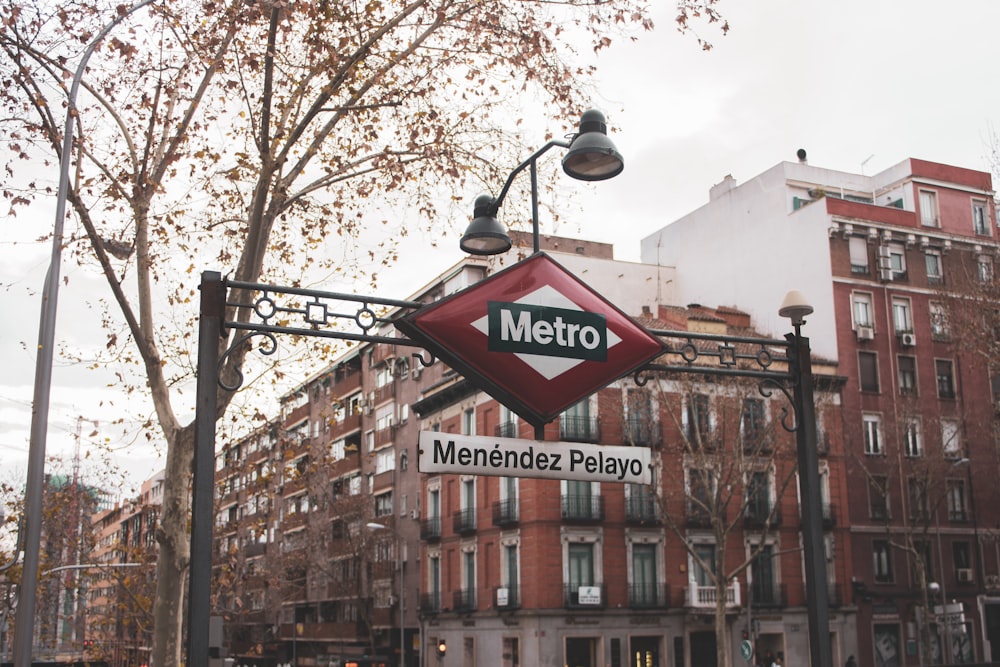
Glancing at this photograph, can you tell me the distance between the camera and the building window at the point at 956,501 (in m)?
46.0

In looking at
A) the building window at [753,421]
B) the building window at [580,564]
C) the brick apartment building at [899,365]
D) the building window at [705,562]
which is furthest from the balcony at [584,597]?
the brick apartment building at [899,365]

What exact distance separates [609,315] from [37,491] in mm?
8176

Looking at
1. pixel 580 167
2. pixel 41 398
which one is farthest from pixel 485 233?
pixel 41 398

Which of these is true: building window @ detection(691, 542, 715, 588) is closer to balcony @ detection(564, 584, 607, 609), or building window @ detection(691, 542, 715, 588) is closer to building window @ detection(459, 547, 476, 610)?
balcony @ detection(564, 584, 607, 609)

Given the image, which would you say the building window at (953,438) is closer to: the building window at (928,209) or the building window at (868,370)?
the building window at (868,370)

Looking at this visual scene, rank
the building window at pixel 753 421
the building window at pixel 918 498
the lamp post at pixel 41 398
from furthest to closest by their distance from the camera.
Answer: the building window at pixel 918 498 < the building window at pixel 753 421 < the lamp post at pixel 41 398

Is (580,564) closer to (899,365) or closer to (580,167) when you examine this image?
(899,365)

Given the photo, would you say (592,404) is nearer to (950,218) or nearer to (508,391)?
(950,218)

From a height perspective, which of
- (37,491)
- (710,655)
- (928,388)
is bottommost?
(710,655)

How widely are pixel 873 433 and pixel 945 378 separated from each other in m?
4.69

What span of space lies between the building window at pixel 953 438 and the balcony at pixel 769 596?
9341 mm

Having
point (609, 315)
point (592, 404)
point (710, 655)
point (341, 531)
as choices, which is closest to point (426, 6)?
point (609, 315)

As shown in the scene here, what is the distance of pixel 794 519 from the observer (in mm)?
44562

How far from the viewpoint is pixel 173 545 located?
13070 mm
